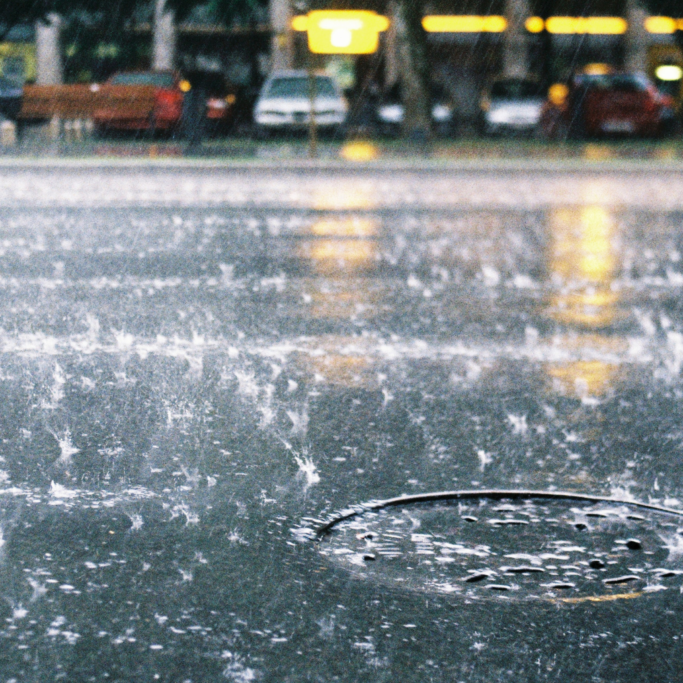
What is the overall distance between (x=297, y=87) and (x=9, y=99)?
6.96 meters

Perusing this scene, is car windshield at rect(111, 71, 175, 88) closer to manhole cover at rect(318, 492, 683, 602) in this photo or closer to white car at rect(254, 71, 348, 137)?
white car at rect(254, 71, 348, 137)

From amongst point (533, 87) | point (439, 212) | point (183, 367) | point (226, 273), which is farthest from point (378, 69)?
point (183, 367)

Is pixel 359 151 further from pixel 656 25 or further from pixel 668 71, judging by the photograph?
pixel 668 71

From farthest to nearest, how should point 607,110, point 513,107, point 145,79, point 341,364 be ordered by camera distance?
point 513,107 < point 145,79 < point 607,110 < point 341,364

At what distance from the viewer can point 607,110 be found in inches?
1238

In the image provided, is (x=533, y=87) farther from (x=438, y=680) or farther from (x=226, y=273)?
(x=438, y=680)

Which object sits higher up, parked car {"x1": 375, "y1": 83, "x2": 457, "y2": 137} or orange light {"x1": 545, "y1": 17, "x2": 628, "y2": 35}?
orange light {"x1": 545, "y1": 17, "x2": 628, "y2": 35}

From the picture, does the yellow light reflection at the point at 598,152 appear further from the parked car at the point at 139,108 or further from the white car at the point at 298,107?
the parked car at the point at 139,108

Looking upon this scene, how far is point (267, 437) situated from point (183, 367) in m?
1.45

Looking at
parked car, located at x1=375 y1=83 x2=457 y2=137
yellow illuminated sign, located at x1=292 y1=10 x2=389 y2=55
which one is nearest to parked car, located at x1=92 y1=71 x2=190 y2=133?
parked car, located at x1=375 y1=83 x2=457 y2=137

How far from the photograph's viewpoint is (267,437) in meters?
5.20

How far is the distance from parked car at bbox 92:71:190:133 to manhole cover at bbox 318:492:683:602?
26.7 meters

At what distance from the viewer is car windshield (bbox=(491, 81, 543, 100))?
34.1 m

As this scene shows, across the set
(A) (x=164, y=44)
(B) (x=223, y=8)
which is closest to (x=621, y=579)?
(B) (x=223, y=8)
